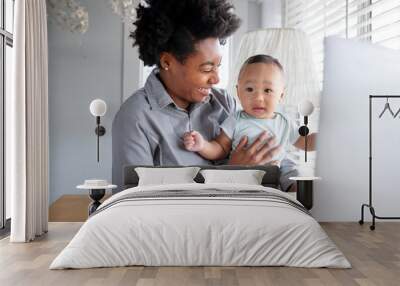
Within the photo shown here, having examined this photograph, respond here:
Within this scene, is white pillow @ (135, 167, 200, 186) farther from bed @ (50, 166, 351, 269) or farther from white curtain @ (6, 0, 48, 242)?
bed @ (50, 166, 351, 269)

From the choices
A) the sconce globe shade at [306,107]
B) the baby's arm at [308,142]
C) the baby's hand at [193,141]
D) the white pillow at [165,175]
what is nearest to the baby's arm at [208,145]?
the baby's hand at [193,141]

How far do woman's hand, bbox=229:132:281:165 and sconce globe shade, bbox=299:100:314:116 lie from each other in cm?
46

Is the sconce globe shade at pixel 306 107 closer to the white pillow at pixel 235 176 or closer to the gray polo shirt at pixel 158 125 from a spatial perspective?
the gray polo shirt at pixel 158 125

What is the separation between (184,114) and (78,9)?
5.73 ft

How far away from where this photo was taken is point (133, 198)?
5.35m

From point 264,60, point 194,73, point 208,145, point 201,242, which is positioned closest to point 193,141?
point 208,145

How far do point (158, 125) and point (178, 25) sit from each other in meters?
1.12

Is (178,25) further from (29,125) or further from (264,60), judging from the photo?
(29,125)

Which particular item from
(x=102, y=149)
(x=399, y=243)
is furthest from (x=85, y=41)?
(x=399, y=243)

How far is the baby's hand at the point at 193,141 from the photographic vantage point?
7.23m

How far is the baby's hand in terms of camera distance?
23.7 ft

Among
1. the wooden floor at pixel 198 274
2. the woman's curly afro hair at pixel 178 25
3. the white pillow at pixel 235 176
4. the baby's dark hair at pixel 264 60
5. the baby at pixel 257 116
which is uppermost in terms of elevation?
the woman's curly afro hair at pixel 178 25

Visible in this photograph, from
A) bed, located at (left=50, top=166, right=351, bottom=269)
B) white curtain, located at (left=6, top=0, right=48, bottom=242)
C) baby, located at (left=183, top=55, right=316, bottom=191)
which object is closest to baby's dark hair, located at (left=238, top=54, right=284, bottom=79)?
baby, located at (left=183, top=55, right=316, bottom=191)

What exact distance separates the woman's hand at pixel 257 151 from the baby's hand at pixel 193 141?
0.41 m
